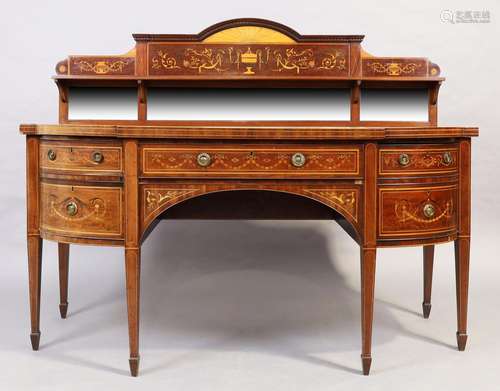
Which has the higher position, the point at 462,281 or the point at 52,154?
the point at 52,154

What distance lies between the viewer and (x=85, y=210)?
3.43m

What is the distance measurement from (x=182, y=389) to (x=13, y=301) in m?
1.72

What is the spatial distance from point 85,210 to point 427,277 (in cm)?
208

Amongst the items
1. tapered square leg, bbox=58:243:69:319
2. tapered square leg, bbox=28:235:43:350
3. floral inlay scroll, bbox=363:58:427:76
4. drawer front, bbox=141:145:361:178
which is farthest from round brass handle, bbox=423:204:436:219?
tapered square leg, bbox=58:243:69:319

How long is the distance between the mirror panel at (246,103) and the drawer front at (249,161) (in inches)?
37.3

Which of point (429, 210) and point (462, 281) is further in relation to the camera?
point (462, 281)

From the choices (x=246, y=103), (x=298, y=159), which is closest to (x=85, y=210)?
(x=298, y=159)

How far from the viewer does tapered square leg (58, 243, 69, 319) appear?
4332 mm

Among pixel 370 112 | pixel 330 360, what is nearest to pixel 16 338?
pixel 330 360

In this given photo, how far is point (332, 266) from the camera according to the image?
5.07 m

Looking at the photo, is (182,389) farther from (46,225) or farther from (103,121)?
(103,121)

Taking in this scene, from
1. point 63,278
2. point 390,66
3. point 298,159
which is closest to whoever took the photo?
point 298,159

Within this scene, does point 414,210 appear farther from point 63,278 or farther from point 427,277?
point 63,278

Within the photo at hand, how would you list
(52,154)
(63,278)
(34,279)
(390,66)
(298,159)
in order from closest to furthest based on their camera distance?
(298,159) → (52,154) → (34,279) → (390,66) → (63,278)
